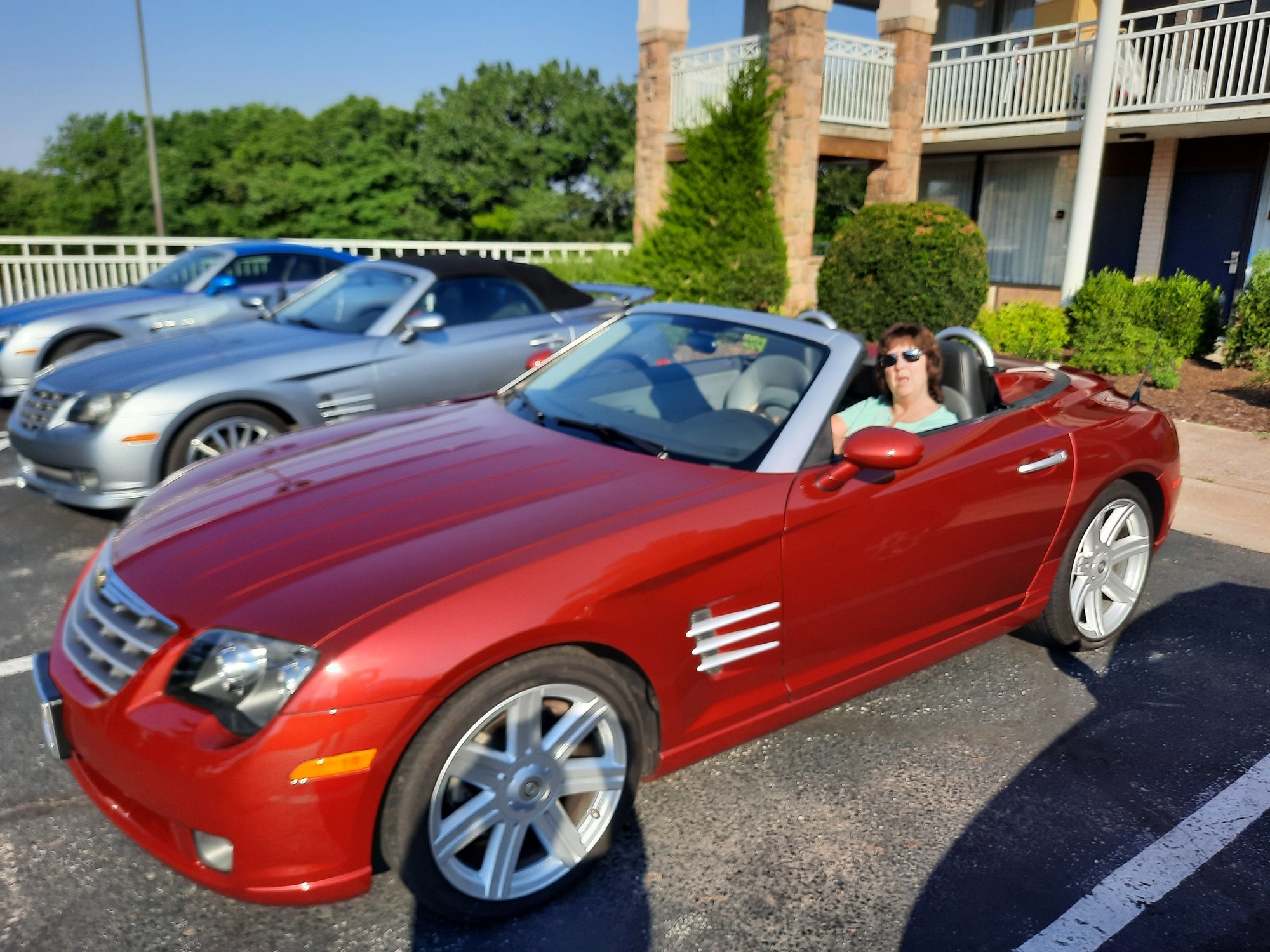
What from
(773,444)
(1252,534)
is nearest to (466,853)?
(773,444)

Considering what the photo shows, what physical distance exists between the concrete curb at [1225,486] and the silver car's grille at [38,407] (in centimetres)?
668

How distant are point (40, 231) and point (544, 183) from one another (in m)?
29.7

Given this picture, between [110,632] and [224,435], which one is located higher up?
[110,632]

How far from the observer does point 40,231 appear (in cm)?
5788

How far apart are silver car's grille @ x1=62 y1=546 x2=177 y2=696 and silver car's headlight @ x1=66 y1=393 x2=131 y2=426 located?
298 centimetres

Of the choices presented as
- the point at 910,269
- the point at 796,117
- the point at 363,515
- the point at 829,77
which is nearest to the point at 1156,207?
the point at 829,77

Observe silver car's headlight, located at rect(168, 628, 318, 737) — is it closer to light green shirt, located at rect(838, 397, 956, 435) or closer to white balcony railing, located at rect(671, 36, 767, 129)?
light green shirt, located at rect(838, 397, 956, 435)

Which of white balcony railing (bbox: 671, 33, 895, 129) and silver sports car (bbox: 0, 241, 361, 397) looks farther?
white balcony railing (bbox: 671, 33, 895, 129)

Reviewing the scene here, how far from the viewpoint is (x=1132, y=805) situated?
3301 mm

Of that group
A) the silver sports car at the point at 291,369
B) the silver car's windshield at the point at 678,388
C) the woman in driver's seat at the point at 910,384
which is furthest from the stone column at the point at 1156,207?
the silver car's windshield at the point at 678,388

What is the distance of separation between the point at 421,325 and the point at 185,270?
5.64m

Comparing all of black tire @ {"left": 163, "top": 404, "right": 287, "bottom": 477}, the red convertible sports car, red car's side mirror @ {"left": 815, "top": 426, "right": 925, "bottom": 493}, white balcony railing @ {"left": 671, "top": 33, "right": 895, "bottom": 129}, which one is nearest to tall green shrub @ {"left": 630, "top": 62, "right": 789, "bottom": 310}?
white balcony railing @ {"left": 671, "top": 33, "right": 895, "bottom": 129}

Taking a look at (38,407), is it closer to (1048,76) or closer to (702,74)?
(702,74)

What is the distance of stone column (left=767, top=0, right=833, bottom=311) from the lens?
15289 millimetres
